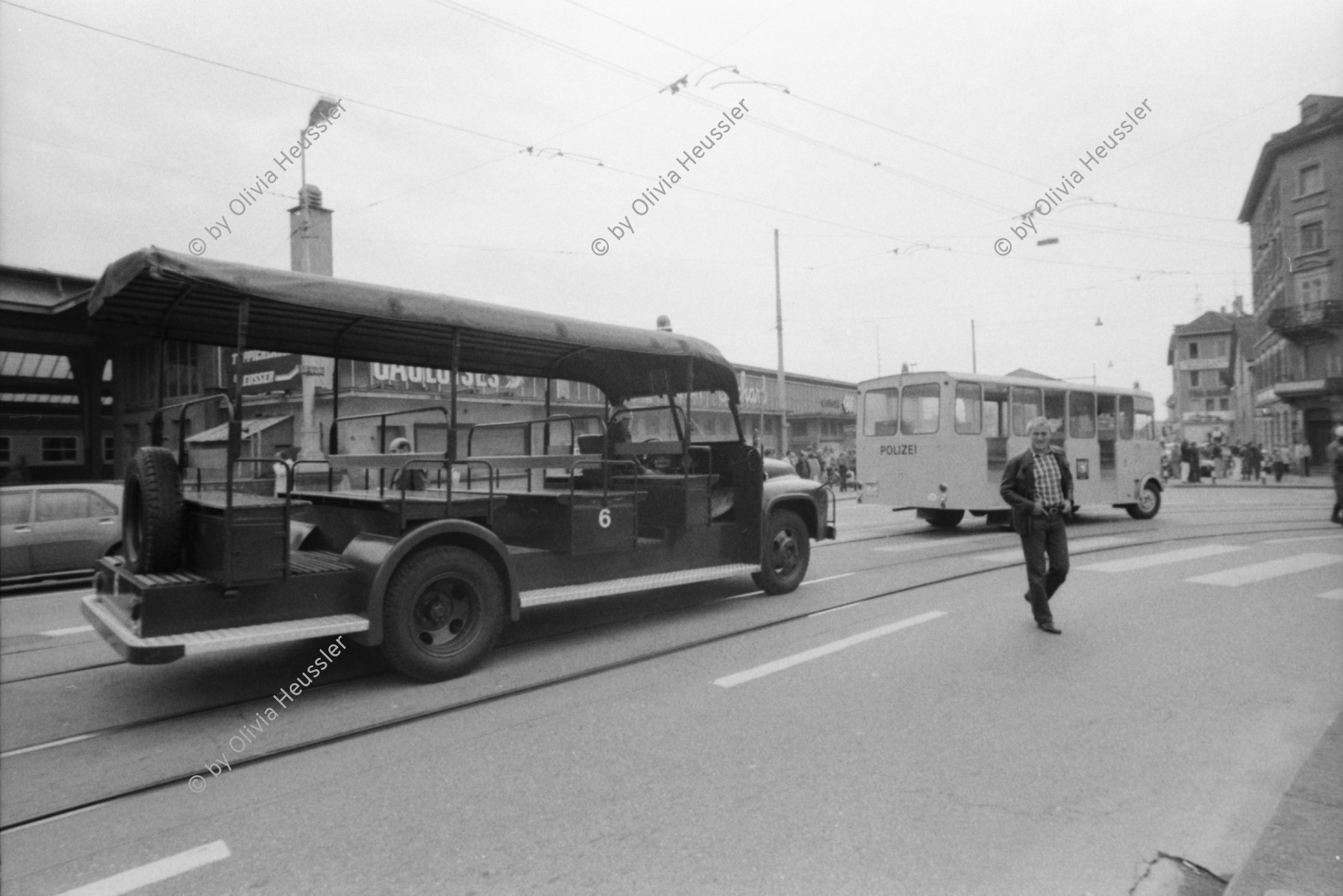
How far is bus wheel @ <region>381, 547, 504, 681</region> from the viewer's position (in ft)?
17.4

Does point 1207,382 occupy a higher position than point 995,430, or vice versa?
point 1207,382

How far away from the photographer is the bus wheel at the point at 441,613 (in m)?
5.32

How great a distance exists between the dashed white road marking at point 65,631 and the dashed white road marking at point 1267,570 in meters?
11.3

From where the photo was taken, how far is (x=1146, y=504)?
17.3 m

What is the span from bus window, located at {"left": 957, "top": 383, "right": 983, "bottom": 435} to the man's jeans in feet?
26.2

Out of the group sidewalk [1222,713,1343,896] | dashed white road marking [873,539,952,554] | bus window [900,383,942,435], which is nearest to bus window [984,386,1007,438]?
bus window [900,383,942,435]

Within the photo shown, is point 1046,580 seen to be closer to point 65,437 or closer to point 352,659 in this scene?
point 352,659

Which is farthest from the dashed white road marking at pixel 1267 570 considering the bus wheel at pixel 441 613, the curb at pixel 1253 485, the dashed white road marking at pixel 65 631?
the curb at pixel 1253 485

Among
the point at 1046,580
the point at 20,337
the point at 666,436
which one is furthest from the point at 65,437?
the point at 1046,580

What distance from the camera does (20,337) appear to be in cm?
2805

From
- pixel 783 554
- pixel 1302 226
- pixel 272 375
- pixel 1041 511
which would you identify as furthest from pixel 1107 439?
pixel 272 375

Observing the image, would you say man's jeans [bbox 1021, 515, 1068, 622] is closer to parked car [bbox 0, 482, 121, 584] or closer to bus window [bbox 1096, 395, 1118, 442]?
parked car [bbox 0, 482, 121, 584]

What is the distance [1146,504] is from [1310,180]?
10.8 meters

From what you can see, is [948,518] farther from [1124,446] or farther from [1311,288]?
[1311,288]
